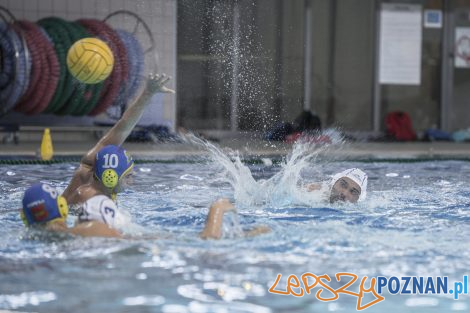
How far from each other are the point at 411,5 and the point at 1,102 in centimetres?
690

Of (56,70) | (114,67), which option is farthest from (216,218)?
(114,67)

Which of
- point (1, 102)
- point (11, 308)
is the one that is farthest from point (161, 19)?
point (11, 308)

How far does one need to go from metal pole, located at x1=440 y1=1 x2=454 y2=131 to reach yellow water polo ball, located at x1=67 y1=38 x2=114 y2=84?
23.6 feet

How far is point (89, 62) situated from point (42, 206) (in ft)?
15.1

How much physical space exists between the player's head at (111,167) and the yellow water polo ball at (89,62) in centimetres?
377

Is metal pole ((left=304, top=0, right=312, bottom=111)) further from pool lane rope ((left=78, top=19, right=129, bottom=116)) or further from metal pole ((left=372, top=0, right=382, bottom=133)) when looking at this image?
pool lane rope ((left=78, top=19, right=129, bottom=116))

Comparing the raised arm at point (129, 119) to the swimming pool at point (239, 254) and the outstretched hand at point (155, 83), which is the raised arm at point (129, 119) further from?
the swimming pool at point (239, 254)

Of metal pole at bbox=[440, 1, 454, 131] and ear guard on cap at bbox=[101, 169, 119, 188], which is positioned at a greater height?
metal pole at bbox=[440, 1, 454, 131]

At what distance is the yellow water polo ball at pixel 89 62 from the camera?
8.70 metres

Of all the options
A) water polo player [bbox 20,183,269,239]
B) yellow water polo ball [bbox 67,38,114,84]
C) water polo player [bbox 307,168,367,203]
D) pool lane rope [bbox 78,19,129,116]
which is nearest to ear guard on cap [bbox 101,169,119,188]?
water polo player [bbox 20,183,269,239]

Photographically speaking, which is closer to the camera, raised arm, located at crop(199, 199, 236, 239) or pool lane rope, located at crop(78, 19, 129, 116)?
raised arm, located at crop(199, 199, 236, 239)

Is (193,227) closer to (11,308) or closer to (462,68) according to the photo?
(11,308)

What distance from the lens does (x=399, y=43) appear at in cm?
1397

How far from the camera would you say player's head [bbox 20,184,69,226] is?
4292mm
